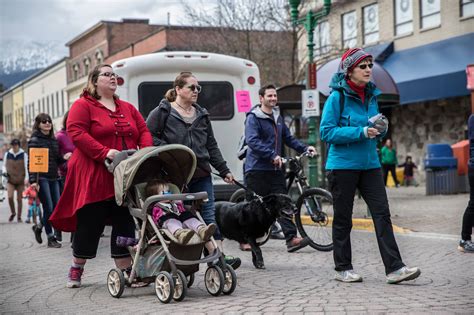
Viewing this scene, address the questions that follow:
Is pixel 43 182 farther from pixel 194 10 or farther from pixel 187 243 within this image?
pixel 194 10

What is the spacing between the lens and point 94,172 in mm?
7129

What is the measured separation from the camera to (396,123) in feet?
96.3

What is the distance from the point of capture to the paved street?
6.04m

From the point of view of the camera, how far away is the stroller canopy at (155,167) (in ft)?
21.8

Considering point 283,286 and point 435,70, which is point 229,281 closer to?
point 283,286

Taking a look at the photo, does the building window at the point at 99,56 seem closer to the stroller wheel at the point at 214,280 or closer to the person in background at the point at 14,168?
the person in background at the point at 14,168

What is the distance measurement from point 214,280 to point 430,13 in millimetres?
22442

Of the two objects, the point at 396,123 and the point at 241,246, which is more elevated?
the point at 396,123

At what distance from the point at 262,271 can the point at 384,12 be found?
75.0 feet

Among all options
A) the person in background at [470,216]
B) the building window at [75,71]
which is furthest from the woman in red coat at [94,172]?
the building window at [75,71]

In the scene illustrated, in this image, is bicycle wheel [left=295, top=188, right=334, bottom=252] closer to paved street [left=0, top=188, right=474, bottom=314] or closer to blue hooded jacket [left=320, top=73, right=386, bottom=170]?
paved street [left=0, top=188, right=474, bottom=314]

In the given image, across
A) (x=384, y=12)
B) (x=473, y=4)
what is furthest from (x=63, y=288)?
(x=384, y=12)

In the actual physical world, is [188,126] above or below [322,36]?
below

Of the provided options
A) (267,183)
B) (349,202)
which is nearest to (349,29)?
(267,183)
